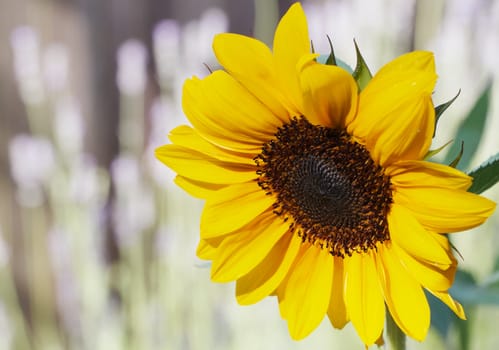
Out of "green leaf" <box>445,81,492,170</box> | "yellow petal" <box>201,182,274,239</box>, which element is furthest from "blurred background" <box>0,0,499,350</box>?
"yellow petal" <box>201,182,274,239</box>

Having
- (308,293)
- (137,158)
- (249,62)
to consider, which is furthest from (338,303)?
(137,158)

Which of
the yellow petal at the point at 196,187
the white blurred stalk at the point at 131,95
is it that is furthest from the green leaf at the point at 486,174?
the white blurred stalk at the point at 131,95

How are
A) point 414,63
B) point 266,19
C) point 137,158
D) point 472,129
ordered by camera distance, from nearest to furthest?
point 414,63
point 472,129
point 266,19
point 137,158

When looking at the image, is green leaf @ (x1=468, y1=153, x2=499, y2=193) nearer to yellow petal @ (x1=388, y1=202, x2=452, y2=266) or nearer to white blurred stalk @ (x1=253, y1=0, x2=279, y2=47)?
yellow petal @ (x1=388, y1=202, x2=452, y2=266)

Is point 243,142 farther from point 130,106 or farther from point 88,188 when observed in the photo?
point 130,106

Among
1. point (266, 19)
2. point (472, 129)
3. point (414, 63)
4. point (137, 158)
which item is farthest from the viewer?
point (137, 158)

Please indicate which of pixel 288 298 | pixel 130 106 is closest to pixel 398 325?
pixel 288 298

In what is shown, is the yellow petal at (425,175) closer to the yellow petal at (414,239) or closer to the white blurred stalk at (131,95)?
the yellow petal at (414,239)

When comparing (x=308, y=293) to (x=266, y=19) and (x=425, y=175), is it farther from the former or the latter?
(x=266, y=19)
